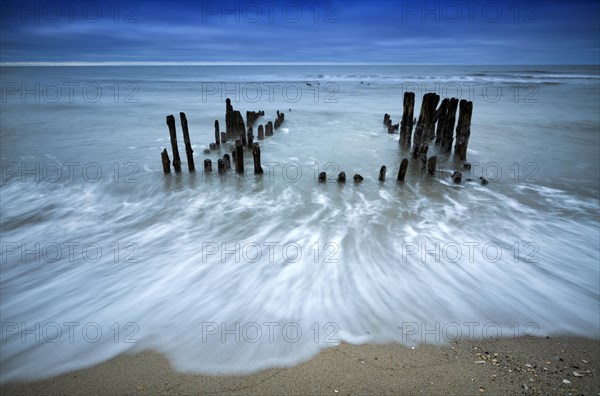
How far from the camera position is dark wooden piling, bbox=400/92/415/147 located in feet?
35.6

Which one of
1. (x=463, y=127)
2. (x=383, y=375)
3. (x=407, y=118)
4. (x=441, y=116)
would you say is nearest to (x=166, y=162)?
(x=407, y=118)

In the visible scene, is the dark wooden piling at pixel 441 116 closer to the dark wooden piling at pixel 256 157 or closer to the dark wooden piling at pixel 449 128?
the dark wooden piling at pixel 449 128

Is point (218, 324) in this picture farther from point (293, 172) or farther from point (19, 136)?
point (19, 136)

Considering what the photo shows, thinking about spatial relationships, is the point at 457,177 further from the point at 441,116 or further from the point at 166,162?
the point at 166,162

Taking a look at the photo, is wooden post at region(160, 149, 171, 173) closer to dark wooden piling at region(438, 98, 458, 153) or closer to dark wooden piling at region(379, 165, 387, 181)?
dark wooden piling at region(379, 165, 387, 181)

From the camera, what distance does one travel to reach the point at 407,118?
1160 cm

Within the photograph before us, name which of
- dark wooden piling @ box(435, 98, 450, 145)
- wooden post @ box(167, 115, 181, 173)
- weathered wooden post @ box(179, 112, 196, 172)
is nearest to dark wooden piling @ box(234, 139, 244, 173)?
weathered wooden post @ box(179, 112, 196, 172)

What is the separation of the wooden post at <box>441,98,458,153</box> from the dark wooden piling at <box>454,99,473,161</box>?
0.53m

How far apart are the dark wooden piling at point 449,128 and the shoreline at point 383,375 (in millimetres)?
8809

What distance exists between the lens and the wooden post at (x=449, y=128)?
36.2ft

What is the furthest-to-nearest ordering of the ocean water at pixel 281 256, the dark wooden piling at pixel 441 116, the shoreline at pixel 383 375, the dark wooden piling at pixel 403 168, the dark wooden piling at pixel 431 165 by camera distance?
the dark wooden piling at pixel 441 116 < the dark wooden piling at pixel 431 165 < the dark wooden piling at pixel 403 168 < the ocean water at pixel 281 256 < the shoreline at pixel 383 375

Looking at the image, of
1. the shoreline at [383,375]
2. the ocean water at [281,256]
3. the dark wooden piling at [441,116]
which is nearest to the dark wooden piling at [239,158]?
the ocean water at [281,256]

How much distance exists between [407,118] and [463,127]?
2.01m

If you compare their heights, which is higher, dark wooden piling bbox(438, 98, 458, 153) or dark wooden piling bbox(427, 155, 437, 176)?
dark wooden piling bbox(438, 98, 458, 153)
